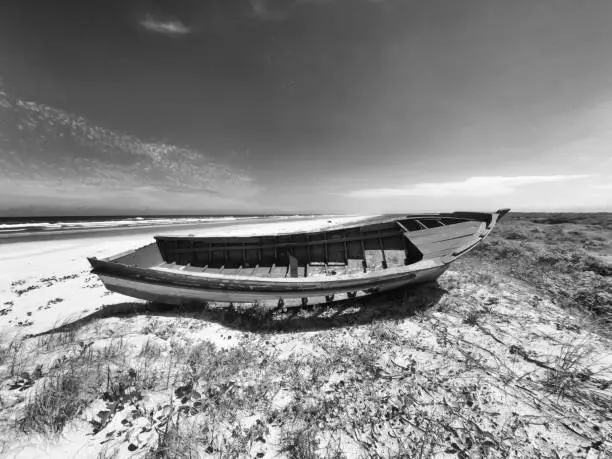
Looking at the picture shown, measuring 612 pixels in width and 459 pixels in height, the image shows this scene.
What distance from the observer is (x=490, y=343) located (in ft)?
14.8

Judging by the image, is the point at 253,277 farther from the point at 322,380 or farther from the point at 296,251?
the point at 296,251

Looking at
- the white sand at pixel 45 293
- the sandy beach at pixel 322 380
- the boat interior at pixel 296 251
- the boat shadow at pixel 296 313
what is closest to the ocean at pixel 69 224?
the white sand at pixel 45 293

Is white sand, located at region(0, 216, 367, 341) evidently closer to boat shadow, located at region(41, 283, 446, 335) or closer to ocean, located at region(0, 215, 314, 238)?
boat shadow, located at region(41, 283, 446, 335)

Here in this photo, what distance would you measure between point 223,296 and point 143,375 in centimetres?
202

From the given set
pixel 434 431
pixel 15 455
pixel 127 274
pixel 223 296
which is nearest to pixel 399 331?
pixel 434 431

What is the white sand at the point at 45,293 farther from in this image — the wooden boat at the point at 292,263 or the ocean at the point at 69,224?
the ocean at the point at 69,224

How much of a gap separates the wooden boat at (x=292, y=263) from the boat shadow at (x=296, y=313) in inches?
14.1

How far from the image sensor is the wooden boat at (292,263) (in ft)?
16.5

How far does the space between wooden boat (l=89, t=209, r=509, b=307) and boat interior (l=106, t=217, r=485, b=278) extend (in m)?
0.03

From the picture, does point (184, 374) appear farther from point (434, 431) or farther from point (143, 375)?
point (434, 431)

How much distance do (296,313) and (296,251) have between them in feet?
11.2

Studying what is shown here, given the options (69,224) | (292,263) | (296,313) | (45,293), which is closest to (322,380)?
(296,313)

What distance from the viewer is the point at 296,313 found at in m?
6.00

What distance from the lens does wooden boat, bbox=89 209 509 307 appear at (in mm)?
5016
